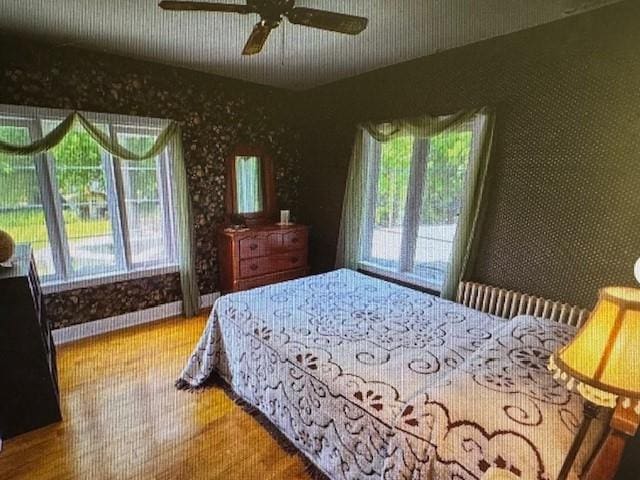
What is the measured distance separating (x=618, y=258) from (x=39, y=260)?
14.7 feet

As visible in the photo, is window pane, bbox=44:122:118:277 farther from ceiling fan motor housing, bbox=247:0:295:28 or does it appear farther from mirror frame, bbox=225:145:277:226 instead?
ceiling fan motor housing, bbox=247:0:295:28

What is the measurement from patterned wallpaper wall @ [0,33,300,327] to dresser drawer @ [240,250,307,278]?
46 centimetres

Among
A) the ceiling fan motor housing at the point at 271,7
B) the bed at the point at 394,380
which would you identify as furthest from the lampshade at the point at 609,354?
the ceiling fan motor housing at the point at 271,7

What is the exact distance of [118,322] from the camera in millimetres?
3367

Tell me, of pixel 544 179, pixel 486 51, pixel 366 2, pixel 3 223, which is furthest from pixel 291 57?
pixel 3 223

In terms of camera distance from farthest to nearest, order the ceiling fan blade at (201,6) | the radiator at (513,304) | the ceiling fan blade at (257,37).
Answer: the radiator at (513,304) → the ceiling fan blade at (257,37) → the ceiling fan blade at (201,6)

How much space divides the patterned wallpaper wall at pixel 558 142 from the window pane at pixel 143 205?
2.68 m

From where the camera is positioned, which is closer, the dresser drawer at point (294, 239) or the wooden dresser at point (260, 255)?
the wooden dresser at point (260, 255)

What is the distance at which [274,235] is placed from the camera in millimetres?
3904

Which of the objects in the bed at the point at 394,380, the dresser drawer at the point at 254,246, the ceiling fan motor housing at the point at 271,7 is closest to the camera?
the bed at the point at 394,380

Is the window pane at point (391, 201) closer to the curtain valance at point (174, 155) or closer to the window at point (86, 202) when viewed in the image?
the curtain valance at point (174, 155)

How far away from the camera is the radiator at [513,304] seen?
7.58ft

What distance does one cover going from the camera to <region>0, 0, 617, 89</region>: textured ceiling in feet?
6.99

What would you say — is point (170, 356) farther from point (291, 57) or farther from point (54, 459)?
point (291, 57)
